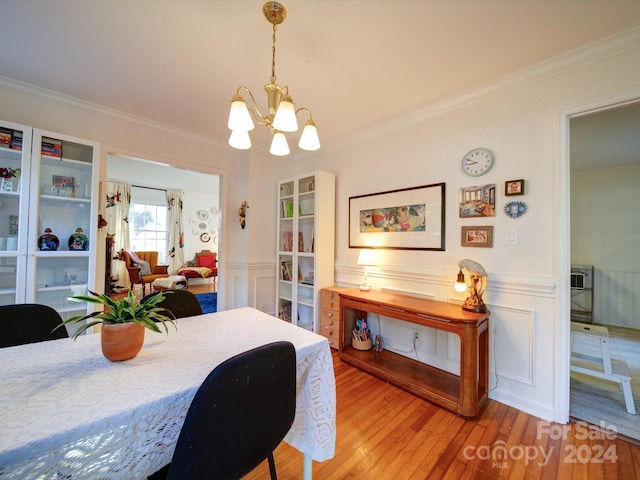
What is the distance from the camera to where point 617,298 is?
3867 mm

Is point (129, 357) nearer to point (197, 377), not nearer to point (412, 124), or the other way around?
point (197, 377)

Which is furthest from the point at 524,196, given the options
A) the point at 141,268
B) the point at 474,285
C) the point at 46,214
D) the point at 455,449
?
the point at 141,268

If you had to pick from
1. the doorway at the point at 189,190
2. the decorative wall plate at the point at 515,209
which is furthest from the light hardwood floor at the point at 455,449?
the doorway at the point at 189,190

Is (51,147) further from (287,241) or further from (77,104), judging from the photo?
(287,241)

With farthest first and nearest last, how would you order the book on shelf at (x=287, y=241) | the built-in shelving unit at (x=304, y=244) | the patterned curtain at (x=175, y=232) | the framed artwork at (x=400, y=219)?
the patterned curtain at (x=175, y=232), the book on shelf at (x=287, y=241), the built-in shelving unit at (x=304, y=244), the framed artwork at (x=400, y=219)

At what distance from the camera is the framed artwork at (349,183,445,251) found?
2.36 meters

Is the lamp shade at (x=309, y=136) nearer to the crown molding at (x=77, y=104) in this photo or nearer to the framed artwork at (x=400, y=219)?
the framed artwork at (x=400, y=219)

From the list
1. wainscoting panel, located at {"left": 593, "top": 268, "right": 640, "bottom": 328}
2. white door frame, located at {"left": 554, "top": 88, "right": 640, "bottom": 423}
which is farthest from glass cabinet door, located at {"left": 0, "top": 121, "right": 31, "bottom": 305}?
wainscoting panel, located at {"left": 593, "top": 268, "right": 640, "bottom": 328}

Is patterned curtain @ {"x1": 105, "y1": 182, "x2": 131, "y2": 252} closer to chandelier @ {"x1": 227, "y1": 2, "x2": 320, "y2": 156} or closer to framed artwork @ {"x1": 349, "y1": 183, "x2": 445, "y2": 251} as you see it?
framed artwork @ {"x1": 349, "y1": 183, "x2": 445, "y2": 251}

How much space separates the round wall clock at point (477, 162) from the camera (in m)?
2.07

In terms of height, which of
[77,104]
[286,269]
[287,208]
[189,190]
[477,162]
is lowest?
[286,269]

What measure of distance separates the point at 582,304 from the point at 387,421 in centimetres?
444

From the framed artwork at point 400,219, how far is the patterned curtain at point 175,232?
5.46 meters

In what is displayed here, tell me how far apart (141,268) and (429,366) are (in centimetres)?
577
